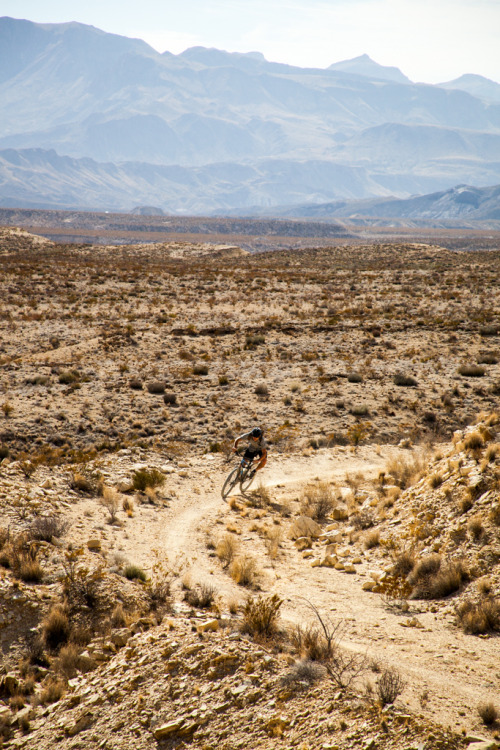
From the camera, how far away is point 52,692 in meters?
6.78

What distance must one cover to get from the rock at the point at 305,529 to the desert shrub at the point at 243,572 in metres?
2.09

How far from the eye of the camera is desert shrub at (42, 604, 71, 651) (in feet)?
24.6

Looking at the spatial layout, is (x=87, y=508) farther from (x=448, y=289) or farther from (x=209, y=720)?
(x=448, y=289)

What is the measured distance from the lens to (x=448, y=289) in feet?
143

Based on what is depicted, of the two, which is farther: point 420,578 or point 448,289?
point 448,289

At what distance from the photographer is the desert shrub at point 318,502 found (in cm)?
1271

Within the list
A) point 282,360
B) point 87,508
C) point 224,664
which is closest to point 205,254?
point 282,360

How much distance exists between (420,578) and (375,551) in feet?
5.79

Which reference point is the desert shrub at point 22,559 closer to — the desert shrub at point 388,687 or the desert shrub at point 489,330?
the desert shrub at point 388,687

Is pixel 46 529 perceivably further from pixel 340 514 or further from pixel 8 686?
pixel 340 514

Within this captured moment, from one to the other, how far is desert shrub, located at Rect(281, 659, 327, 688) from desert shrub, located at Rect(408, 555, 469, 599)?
2565mm

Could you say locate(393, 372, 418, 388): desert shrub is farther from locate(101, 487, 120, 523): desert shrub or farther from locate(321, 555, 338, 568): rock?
locate(101, 487, 120, 523): desert shrub

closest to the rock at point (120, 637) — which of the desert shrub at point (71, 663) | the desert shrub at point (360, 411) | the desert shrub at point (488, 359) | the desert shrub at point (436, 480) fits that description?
the desert shrub at point (71, 663)

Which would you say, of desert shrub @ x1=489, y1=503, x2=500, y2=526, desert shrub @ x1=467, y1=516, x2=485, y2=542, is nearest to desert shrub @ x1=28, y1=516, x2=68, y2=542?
desert shrub @ x1=467, y1=516, x2=485, y2=542
